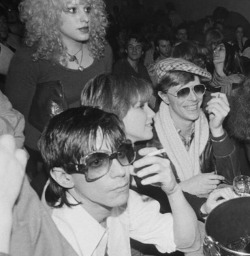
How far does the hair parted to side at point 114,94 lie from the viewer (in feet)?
5.46

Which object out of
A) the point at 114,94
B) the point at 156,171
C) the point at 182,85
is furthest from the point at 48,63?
the point at 156,171

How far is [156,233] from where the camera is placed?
57.0 inches

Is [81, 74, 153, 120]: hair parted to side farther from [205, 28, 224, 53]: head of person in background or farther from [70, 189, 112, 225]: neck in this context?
[205, 28, 224, 53]: head of person in background

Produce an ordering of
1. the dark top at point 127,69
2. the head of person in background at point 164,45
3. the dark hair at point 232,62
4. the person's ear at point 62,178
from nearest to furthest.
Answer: the person's ear at point 62,178 < the dark hair at point 232,62 < the dark top at point 127,69 < the head of person in background at point 164,45

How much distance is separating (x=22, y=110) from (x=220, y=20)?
5.24 metres

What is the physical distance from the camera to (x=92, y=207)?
1.33 m

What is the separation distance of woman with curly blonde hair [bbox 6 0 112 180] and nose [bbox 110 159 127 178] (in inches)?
28.8

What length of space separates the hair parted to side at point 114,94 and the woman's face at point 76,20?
1.26 ft

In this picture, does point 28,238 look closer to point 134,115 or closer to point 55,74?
point 134,115

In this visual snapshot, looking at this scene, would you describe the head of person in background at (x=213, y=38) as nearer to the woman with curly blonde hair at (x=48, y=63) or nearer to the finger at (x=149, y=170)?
the woman with curly blonde hair at (x=48, y=63)

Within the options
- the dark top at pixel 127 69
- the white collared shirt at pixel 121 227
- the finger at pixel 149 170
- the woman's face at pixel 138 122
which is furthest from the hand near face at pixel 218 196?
the dark top at pixel 127 69

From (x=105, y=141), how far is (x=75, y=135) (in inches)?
3.8

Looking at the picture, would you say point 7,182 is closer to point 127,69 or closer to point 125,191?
point 125,191

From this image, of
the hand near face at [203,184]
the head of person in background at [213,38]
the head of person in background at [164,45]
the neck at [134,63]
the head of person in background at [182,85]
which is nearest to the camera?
the hand near face at [203,184]
